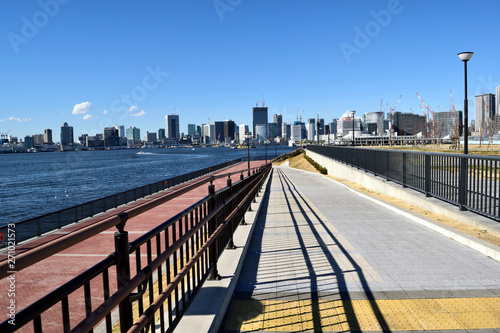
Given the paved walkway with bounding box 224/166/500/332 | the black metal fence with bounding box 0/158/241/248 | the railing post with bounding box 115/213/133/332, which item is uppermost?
the railing post with bounding box 115/213/133/332

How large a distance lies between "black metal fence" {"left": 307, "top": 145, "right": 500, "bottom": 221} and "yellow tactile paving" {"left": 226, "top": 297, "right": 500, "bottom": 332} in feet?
14.3

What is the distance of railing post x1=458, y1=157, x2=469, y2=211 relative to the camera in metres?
9.09

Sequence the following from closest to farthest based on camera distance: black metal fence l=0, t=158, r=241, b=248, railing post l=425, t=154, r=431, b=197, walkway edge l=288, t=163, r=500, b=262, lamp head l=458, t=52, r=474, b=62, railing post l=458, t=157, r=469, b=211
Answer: walkway edge l=288, t=163, r=500, b=262 < railing post l=458, t=157, r=469, b=211 < railing post l=425, t=154, r=431, b=197 < lamp head l=458, t=52, r=474, b=62 < black metal fence l=0, t=158, r=241, b=248

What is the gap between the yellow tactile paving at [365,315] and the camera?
412cm

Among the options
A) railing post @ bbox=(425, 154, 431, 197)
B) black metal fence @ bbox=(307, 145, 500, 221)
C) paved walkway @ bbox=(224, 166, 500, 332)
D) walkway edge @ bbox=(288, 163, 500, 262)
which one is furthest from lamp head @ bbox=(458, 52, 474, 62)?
paved walkway @ bbox=(224, 166, 500, 332)

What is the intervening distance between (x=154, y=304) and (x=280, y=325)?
74.6 inches

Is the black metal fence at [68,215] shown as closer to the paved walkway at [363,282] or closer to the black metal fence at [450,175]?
the paved walkway at [363,282]

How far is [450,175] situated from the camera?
1021cm

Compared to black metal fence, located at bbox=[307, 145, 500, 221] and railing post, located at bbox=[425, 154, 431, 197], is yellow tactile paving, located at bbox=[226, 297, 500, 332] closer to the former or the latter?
black metal fence, located at bbox=[307, 145, 500, 221]

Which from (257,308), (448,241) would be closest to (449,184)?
(448,241)

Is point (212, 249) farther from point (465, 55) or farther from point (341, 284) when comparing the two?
point (465, 55)

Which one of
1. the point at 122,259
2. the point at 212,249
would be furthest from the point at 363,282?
the point at 122,259

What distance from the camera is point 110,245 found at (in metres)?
14.1

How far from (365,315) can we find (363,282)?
1.11 metres
